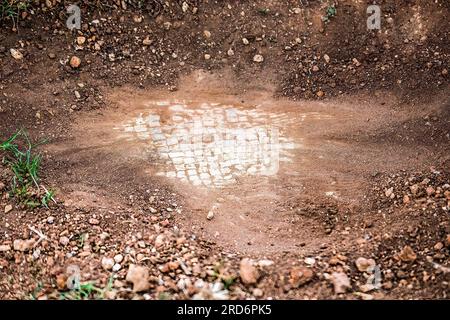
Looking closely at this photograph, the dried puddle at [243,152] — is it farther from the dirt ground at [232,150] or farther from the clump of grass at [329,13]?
the clump of grass at [329,13]

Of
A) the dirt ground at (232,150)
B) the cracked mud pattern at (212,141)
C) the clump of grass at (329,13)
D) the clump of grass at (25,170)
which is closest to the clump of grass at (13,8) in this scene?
the dirt ground at (232,150)

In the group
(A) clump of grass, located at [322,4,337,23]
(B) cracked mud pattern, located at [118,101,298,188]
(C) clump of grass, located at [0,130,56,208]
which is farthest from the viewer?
(A) clump of grass, located at [322,4,337,23]

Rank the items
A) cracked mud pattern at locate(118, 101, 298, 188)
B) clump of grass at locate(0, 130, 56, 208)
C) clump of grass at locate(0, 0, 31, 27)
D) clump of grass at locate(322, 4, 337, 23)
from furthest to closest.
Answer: clump of grass at locate(322, 4, 337, 23) < clump of grass at locate(0, 0, 31, 27) < cracked mud pattern at locate(118, 101, 298, 188) < clump of grass at locate(0, 130, 56, 208)

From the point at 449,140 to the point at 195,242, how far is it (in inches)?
102

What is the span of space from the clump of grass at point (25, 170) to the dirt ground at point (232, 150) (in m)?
0.08

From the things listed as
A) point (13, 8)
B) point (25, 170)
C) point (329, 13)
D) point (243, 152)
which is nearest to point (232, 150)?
point (243, 152)

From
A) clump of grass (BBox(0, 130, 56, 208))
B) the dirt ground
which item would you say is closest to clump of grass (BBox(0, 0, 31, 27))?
the dirt ground

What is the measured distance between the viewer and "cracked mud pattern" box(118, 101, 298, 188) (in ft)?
13.4

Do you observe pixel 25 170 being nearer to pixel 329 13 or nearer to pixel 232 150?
pixel 232 150

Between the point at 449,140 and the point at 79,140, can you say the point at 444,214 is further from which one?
the point at 79,140

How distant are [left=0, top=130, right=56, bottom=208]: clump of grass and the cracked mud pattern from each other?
0.90 meters

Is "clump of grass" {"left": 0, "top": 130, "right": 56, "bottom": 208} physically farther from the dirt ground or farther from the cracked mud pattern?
the cracked mud pattern
